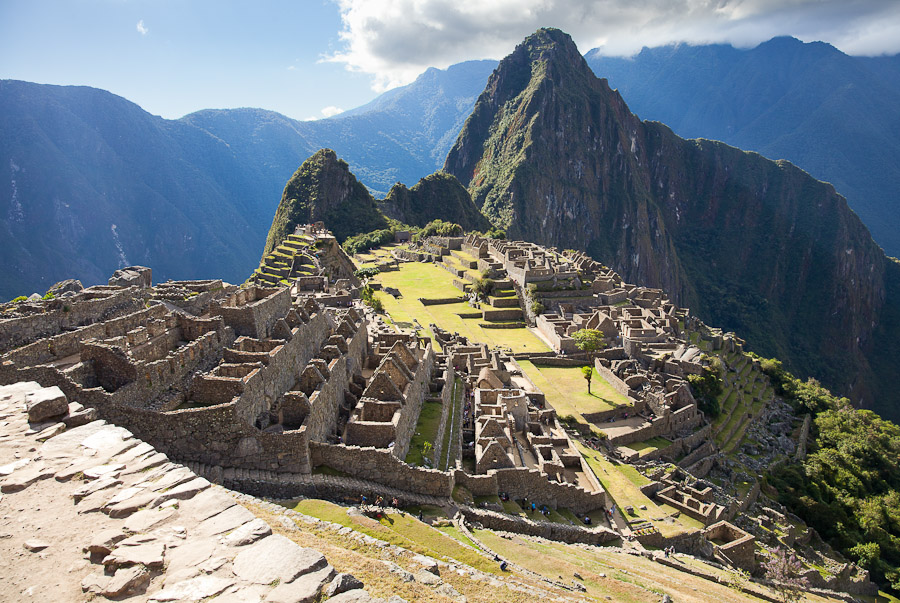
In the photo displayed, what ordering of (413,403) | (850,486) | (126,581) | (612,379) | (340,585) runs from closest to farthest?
(126,581), (340,585), (413,403), (850,486), (612,379)

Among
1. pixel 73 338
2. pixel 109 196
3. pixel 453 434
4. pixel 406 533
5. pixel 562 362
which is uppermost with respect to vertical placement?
pixel 109 196

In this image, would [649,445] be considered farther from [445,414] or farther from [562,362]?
[445,414]

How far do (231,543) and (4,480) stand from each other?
3.72 m

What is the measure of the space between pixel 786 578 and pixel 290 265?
52.8 m

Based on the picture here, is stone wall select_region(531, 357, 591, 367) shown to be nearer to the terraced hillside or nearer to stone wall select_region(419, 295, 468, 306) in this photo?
stone wall select_region(419, 295, 468, 306)

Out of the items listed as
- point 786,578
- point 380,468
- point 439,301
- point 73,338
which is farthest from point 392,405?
point 439,301

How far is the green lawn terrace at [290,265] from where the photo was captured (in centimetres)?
5731

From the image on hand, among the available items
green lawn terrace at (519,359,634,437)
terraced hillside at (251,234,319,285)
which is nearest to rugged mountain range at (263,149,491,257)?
terraced hillside at (251,234,319,285)

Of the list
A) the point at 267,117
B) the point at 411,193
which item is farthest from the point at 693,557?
the point at 267,117

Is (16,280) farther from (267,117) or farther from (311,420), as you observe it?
(267,117)

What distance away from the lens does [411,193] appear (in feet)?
497

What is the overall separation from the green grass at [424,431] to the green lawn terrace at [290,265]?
31.1 meters

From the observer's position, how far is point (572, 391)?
1623 inches

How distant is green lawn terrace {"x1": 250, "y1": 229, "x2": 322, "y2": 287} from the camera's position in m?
57.3
